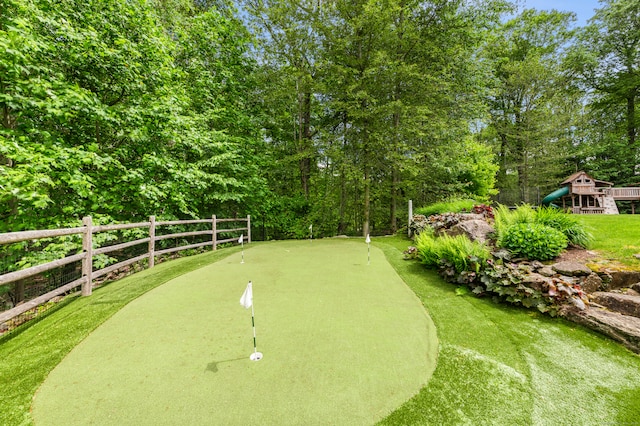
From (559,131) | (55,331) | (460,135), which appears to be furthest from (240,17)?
(559,131)

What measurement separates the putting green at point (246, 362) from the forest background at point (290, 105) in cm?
324

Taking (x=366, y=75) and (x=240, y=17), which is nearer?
(x=366, y=75)

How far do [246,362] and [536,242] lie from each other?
15.5ft

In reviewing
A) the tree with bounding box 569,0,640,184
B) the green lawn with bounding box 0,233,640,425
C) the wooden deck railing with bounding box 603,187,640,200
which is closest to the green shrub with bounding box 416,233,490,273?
the green lawn with bounding box 0,233,640,425

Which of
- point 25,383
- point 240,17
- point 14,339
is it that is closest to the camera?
point 25,383

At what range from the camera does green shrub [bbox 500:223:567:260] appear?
418cm

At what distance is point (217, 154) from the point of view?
9.38 meters

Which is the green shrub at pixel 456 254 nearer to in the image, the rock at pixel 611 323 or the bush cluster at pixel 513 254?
the bush cluster at pixel 513 254

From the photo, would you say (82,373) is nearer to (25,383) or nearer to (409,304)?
(25,383)

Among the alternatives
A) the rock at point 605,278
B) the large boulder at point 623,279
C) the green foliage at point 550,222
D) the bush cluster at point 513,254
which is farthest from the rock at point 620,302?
the green foliage at point 550,222

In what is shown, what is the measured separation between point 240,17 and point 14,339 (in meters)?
13.5

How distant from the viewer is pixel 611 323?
250cm

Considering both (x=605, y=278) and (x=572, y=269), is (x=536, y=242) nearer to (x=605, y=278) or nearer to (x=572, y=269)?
(x=572, y=269)

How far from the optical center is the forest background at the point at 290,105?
5.00 meters
